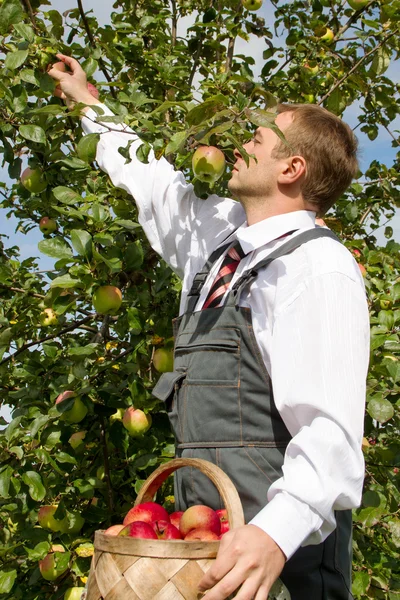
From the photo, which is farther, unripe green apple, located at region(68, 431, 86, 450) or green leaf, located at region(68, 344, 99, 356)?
unripe green apple, located at region(68, 431, 86, 450)

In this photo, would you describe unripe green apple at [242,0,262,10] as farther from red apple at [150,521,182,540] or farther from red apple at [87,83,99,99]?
red apple at [150,521,182,540]

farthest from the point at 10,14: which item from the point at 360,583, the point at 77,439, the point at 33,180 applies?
the point at 360,583

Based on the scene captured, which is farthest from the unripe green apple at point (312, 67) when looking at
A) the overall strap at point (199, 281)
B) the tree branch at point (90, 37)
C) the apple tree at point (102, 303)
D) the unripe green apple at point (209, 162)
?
the overall strap at point (199, 281)

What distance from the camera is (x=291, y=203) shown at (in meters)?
1.67

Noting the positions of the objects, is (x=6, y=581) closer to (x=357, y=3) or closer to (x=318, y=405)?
(x=318, y=405)

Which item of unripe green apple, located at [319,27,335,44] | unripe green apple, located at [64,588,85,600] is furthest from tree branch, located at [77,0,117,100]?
unripe green apple, located at [64,588,85,600]

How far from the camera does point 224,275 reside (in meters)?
1.57

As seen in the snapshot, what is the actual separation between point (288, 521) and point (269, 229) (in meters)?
0.76

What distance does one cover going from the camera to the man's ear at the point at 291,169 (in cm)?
165

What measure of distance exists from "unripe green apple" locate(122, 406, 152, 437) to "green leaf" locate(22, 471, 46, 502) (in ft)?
1.12

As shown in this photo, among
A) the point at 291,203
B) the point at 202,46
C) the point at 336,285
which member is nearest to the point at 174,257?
the point at 291,203

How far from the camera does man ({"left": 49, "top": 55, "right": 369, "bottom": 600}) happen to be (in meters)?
1.04

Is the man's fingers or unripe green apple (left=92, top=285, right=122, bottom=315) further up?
the man's fingers

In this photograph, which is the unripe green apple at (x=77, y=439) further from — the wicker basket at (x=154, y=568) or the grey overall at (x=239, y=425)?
the wicker basket at (x=154, y=568)
